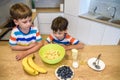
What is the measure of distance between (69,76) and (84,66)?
17cm

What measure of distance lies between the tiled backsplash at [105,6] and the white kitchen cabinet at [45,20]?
0.72 m

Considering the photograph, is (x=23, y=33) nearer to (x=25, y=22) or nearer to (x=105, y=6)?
(x=25, y=22)

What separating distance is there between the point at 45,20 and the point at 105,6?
1.32 meters

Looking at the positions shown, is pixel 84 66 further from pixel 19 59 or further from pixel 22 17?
pixel 22 17

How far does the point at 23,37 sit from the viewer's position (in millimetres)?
1227

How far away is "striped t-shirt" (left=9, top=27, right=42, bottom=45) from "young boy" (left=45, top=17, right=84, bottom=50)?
15cm

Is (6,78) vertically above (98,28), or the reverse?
(6,78)

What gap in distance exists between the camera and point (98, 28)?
7.79 ft

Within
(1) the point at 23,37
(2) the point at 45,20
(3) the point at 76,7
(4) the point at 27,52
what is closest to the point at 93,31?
(3) the point at 76,7

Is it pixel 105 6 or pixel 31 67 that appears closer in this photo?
pixel 31 67

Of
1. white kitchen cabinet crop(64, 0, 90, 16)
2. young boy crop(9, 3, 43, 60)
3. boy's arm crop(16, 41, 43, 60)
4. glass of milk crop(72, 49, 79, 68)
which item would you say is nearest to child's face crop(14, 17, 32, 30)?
young boy crop(9, 3, 43, 60)

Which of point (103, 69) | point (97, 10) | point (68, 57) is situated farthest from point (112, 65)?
point (97, 10)

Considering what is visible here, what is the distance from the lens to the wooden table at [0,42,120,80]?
0.85 meters

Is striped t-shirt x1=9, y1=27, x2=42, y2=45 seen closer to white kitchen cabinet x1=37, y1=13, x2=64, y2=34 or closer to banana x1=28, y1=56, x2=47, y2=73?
banana x1=28, y1=56, x2=47, y2=73
